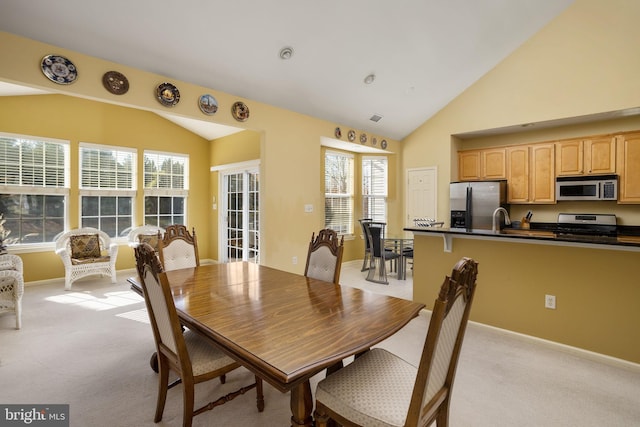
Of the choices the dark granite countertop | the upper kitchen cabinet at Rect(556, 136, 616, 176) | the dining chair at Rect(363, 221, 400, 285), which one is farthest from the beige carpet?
the upper kitchen cabinet at Rect(556, 136, 616, 176)

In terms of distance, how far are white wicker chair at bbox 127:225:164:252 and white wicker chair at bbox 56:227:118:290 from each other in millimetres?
357

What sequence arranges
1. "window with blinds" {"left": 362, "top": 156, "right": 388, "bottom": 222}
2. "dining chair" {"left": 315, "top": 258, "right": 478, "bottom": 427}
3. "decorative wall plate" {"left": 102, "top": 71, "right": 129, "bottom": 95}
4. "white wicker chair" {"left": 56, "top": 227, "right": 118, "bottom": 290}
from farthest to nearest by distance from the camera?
"window with blinds" {"left": 362, "top": 156, "right": 388, "bottom": 222} → "white wicker chair" {"left": 56, "top": 227, "right": 118, "bottom": 290} → "decorative wall plate" {"left": 102, "top": 71, "right": 129, "bottom": 95} → "dining chair" {"left": 315, "top": 258, "right": 478, "bottom": 427}

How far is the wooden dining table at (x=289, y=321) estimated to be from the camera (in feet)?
3.66

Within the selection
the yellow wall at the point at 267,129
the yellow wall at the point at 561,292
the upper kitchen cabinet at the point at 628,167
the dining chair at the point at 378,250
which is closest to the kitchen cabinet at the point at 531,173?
the upper kitchen cabinet at the point at 628,167

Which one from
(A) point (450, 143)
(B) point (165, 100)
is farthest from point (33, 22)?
(A) point (450, 143)

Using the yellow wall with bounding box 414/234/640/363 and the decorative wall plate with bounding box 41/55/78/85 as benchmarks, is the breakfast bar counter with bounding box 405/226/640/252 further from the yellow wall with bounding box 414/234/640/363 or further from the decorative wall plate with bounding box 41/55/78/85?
the decorative wall plate with bounding box 41/55/78/85

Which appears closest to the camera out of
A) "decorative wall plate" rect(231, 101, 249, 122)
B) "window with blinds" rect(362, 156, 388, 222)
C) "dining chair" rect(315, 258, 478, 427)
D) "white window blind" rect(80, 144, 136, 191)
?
"dining chair" rect(315, 258, 478, 427)

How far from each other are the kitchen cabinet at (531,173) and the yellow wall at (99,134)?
5.89 metres

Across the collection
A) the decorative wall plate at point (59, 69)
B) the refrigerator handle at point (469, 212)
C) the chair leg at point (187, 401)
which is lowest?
the chair leg at point (187, 401)

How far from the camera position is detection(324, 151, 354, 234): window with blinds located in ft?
20.1

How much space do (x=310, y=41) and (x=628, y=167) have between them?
4547 mm

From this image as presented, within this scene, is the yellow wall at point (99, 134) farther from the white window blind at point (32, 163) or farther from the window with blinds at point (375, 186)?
the window with blinds at point (375, 186)

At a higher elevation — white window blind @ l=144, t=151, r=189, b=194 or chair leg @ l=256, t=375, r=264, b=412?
white window blind @ l=144, t=151, r=189, b=194

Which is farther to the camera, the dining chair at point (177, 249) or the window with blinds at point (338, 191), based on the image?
the window with blinds at point (338, 191)
